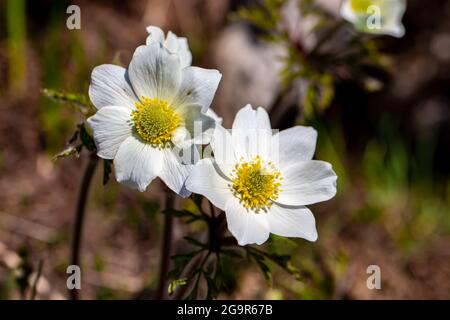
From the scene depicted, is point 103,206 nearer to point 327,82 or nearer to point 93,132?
point 327,82

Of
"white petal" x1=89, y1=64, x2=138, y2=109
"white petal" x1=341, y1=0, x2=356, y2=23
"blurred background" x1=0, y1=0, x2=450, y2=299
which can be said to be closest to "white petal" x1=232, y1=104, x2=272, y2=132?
"white petal" x1=89, y1=64, x2=138, y2=109

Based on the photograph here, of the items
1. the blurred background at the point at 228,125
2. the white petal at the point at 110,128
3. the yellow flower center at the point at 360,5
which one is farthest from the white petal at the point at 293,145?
the yellow flower center at the point at 360,5

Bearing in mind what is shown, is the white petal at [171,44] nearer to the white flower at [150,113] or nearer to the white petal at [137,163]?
the white flower at [150,113]

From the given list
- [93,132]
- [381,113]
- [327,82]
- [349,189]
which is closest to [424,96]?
[381,113]

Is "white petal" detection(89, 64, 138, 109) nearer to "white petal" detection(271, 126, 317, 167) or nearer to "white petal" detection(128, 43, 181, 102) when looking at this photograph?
"white petal" detection(128, 43, 181, 102)

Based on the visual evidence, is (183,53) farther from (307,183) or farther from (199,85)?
(307,183)

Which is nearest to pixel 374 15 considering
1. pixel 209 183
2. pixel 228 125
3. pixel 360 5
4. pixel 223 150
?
pixel 360 5
